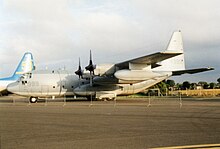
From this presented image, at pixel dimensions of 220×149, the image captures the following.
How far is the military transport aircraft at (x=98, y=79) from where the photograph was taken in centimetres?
2842

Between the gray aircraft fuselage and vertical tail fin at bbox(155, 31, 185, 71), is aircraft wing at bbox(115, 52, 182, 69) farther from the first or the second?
vertical tail fin at bbox(155, 31, 185, 71)

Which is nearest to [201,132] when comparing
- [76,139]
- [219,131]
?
[219,131]

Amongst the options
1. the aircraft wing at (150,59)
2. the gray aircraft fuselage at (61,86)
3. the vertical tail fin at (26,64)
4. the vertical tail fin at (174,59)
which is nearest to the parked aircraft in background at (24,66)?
the vertical tail fin at (26,64)

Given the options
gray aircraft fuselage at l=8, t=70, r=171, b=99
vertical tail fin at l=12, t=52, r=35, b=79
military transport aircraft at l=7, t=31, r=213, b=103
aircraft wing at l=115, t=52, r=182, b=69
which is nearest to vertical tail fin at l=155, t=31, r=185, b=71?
military transport aircraft at l=7, t=31, r=213, b=103

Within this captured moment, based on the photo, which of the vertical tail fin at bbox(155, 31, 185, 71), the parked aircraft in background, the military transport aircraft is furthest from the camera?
the parked aircraft in background

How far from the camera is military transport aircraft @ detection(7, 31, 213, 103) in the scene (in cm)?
2842

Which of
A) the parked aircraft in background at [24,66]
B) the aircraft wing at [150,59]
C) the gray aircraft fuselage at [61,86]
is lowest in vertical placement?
the gray aircraft fuselage at [61,86]

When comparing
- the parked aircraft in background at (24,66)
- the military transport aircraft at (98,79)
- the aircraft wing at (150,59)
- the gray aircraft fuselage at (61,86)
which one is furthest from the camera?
the parked aircraft in background at (24,66)

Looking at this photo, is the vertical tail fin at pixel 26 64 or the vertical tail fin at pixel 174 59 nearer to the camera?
the vertical tail fin at pixel 174 59

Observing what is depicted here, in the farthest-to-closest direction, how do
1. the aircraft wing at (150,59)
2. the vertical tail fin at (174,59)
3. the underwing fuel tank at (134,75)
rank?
1. the vertical tail fin at (174,59)
2. the underwing fuel tank at (134,75)
3. the aircraft wing at (150,59)

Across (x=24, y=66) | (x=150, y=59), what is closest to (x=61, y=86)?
(x=150, y=59)

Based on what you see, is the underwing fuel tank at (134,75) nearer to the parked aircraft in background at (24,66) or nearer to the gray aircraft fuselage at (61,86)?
the gray aircraft fuselage at (61,86)

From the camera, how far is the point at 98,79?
2994 centimetres

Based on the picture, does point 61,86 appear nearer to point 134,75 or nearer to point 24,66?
point 134,75
